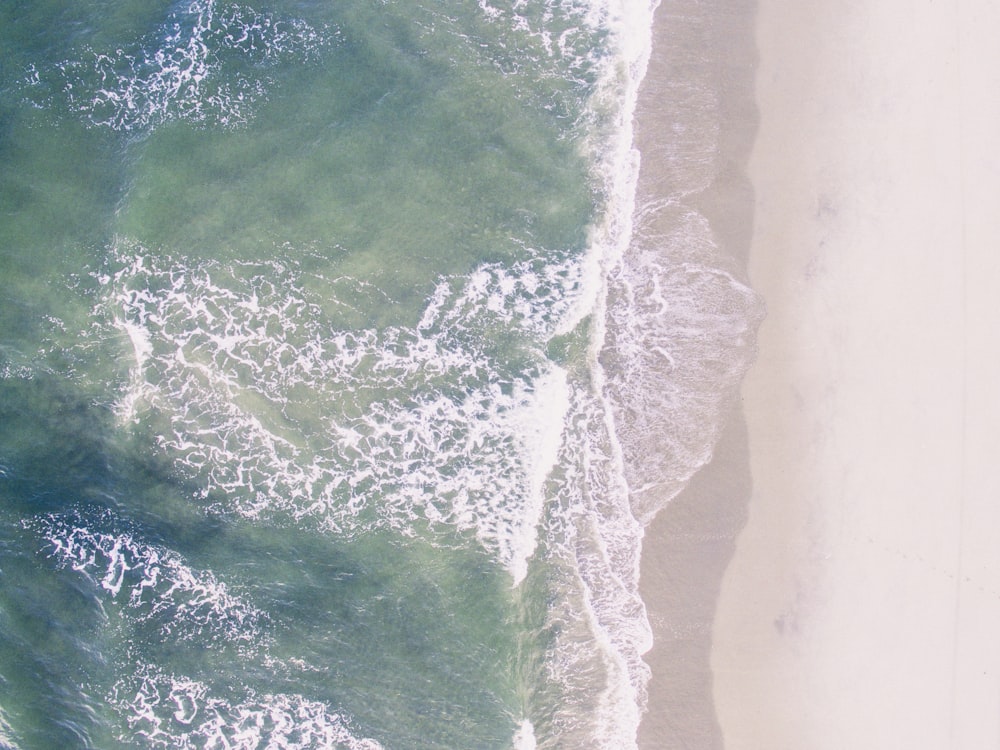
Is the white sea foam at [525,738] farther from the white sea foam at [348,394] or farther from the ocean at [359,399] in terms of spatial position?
the white sea foam at [348,394]

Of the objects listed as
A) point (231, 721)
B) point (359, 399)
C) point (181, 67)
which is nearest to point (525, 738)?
point (231, 721)

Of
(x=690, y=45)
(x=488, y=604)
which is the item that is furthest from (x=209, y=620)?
(x=690, y=45)

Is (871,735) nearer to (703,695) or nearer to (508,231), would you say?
(703,695)

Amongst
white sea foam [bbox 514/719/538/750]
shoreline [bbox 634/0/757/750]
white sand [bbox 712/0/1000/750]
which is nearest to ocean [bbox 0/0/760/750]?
white sea foam [bbox 514/719/538/750]

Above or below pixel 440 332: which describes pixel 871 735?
below

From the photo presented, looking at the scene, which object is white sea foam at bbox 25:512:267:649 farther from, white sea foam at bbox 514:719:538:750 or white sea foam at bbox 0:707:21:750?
white sea foam at bbox 514:719:538:750

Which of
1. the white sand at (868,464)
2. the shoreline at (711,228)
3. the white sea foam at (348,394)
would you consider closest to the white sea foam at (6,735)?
the white sea foam at (348,394)
